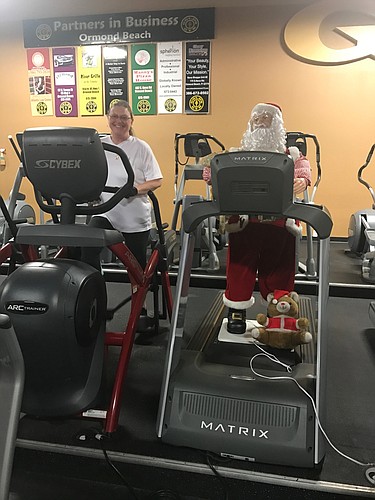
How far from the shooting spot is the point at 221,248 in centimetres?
529

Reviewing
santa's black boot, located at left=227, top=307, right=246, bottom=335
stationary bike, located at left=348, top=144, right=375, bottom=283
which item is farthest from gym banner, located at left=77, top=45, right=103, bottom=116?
santa's black boot, located at left=227, top=307, right=246, bottom=335

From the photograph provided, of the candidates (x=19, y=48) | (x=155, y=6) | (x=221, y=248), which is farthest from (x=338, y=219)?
(x=19, y=48)

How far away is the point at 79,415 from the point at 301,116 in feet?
16.9

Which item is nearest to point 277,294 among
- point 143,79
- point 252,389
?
point 252,389

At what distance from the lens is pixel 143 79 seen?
19.6 feet

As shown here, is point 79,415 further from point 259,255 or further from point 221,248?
point 221,248

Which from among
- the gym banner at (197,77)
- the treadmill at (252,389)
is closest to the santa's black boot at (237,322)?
the treadmill at (252,389)

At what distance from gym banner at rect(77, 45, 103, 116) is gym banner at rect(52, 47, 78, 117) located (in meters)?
0.09

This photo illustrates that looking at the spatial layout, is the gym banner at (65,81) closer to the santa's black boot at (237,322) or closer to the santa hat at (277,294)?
the santa's black boot at (237,322)

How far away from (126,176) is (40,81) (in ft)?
14.3

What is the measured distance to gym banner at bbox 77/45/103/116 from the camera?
19.7 ft

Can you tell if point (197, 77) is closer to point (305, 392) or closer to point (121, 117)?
point (121, 117)

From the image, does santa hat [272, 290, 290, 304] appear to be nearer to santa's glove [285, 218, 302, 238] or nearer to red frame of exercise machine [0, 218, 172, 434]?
santa's glove [285, 218, 302, 238]

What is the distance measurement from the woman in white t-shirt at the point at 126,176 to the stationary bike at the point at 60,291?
2.88 feet
